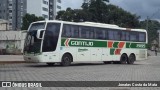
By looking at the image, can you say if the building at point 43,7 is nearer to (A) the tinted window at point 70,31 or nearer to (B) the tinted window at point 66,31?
(A) the tinted window at point 70,31

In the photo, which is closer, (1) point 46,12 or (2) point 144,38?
(2) point 144,38

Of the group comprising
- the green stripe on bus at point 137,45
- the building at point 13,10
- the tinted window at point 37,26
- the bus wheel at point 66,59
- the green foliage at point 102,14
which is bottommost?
the bus wheel at point 66,59

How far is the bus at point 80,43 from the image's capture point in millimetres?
28500

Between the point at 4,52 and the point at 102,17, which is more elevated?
the point at 102,17

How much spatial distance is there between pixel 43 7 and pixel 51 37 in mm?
122653

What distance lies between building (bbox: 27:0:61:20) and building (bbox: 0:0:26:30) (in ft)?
8.50

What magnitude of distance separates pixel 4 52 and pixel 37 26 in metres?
34.1

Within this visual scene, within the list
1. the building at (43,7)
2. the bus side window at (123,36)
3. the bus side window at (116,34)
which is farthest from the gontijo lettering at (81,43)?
the building at (43,7)

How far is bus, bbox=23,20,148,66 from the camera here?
2850cm

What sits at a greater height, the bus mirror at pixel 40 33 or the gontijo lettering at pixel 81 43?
the bus mirror at pixel 40 33

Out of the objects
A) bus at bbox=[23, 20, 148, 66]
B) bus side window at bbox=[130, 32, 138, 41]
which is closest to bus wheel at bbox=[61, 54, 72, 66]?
bus at bbox=[23, 20, 148, 66]

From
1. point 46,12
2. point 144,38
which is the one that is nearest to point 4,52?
point 144,38

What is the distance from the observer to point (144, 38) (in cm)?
3853

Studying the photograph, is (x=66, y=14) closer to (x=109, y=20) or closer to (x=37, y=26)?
(x=109, y=20)
